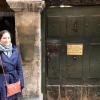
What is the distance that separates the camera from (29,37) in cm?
765

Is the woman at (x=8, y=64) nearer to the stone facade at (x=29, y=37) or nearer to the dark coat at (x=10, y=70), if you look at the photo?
the dark coat at (x=10, y=70)

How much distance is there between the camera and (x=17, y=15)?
300 inches

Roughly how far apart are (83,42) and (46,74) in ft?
3.25

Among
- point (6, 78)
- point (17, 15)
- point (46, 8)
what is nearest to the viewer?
point (6, 78)

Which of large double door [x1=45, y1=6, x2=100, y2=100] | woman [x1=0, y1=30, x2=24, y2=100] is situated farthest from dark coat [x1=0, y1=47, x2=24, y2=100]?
large double door [x1=45, y1=6, x2=100, y2=100]

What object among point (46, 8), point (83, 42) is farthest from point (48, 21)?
point (83, 42)

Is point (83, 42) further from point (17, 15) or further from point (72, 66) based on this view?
point (17, 15)

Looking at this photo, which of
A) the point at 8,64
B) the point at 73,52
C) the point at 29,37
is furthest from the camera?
the point at 73,52

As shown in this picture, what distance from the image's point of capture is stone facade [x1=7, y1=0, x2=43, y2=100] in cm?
754

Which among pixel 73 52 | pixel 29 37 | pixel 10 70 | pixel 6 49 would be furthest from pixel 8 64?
pixel 73 52

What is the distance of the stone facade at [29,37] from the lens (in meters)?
7.54

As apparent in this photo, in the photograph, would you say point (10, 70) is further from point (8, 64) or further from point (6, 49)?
point (6, 49)

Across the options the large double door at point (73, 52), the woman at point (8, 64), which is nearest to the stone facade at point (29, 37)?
the large double door at point (73, 52)

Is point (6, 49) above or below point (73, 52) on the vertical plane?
above
